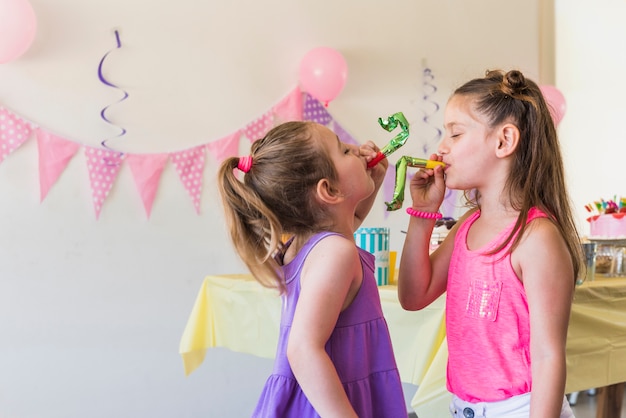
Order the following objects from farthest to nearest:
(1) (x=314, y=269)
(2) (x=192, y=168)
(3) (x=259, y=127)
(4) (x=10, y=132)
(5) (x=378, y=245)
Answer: (3) (x=259, y=127)
(2) (x=192, y=168)
(4) (x=10, y=132)
(5) (x=378, y=245)
(1) (x=314, y=269)

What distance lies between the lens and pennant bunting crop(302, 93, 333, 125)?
2.88 m

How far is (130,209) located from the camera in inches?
99.0

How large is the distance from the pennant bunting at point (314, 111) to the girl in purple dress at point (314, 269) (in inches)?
71.6

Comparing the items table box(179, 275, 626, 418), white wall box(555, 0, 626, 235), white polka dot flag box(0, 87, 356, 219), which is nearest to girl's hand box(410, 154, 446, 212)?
table box(179, 275, 626, 418)

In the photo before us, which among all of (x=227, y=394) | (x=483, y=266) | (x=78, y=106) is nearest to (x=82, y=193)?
(x=78, y=106)

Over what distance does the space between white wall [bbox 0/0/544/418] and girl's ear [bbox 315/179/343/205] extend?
5.42 ft

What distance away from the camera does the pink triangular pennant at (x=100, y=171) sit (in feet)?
7.99

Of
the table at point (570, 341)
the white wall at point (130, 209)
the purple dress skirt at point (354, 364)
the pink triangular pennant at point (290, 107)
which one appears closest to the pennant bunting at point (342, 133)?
the white wall at point (130, 209)

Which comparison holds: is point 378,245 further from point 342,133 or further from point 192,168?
point 342,133

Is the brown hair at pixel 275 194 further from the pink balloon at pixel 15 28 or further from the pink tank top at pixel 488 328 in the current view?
the pink balloon at pixel 15 28

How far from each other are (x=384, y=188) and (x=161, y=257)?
3.71 feet

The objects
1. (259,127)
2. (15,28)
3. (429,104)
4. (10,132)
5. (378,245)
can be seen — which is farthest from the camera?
(429,104)

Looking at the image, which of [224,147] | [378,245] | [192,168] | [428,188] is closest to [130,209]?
[192,168]

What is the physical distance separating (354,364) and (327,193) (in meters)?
0.25
